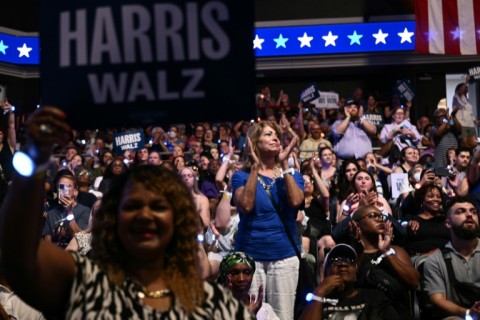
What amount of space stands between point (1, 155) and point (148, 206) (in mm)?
7998

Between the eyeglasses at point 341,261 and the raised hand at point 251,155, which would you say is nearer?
the eyeglasses at point 341,261

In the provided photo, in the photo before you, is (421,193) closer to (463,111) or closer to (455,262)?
(455,262)

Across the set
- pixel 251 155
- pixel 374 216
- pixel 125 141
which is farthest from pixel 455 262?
pixel 125 141

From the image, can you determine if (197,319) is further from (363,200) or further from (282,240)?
(363,200)

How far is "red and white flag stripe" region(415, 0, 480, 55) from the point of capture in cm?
1631

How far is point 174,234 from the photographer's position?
2.90 meters

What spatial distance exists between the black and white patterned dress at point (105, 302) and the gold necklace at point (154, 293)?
0.02 m

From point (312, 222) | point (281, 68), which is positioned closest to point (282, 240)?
point (312, 222)

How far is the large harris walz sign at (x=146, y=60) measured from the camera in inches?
130

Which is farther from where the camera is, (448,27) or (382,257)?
(448,27)

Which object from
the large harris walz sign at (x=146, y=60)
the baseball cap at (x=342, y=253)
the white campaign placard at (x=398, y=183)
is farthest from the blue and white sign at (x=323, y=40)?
the large harris walz sign at (x=146, y=60)

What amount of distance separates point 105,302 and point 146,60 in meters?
1.00

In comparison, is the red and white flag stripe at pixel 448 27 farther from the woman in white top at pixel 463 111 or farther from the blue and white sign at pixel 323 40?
the blue and white sign at pixel 323 40

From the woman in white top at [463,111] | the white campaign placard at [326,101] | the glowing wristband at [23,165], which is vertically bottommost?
the glowing wristband at [23,165]
